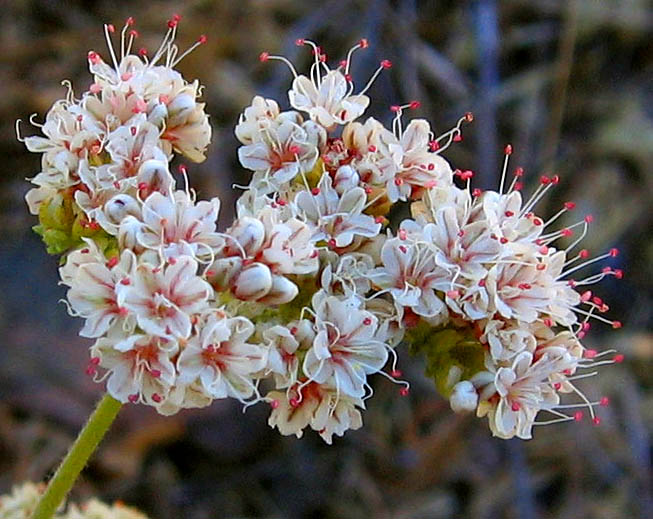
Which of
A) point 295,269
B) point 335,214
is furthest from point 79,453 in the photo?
point 335,214

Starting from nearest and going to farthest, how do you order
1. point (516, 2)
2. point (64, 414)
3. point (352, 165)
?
point (352, 165) → point (64, 414) → point (516, 2)

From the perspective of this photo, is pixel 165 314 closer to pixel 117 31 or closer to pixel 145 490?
pixel 145 490

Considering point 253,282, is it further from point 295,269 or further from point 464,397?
point 464,397

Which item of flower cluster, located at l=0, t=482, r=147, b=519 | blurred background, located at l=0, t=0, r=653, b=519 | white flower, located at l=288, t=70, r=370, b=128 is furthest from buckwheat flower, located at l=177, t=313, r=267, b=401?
blurred background, located at l=0, t=0, r=653, b=519

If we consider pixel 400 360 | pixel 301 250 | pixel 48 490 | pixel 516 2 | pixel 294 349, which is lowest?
pixel 400 360

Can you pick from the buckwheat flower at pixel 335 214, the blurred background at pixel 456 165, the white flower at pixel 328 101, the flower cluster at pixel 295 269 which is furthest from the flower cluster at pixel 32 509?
the blurred background at pixel 456 165

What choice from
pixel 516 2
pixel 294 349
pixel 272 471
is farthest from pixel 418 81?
pixel 294 349
